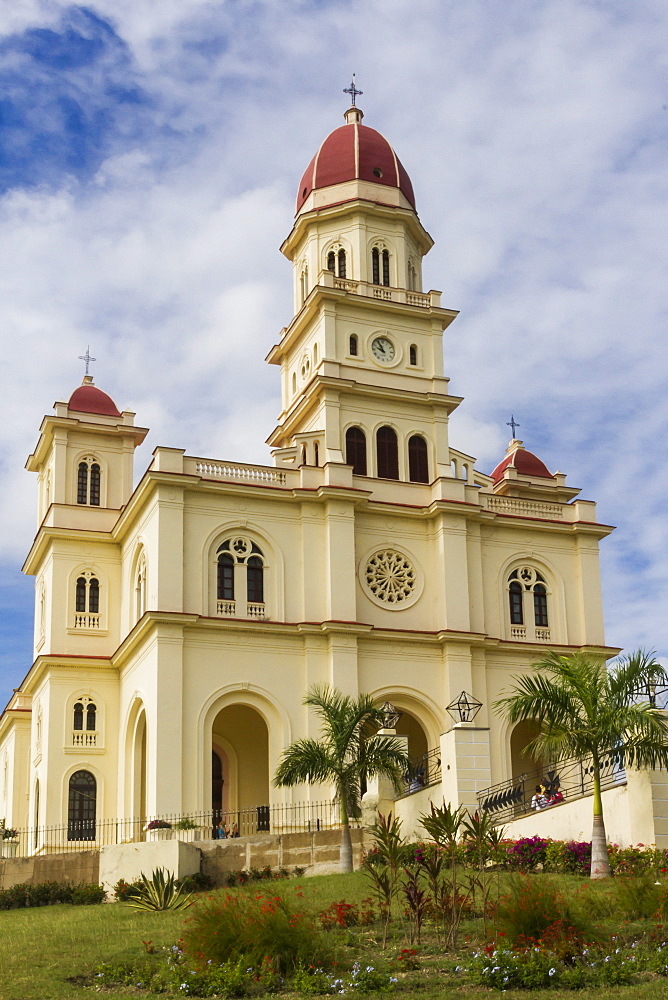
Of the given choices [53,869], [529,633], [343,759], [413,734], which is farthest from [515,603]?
[53,869]

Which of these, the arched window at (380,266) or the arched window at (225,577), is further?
the arched window at (380,266)

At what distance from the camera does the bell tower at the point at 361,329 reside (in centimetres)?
4209

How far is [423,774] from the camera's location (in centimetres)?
3444

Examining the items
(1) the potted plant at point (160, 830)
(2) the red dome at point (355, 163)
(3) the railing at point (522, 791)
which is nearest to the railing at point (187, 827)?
(1) the potted plant at point (160, 830)

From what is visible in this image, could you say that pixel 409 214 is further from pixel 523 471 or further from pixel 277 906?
pixel 277 906

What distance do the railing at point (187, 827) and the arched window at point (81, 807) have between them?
31 millimetres

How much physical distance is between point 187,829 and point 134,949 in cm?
1467

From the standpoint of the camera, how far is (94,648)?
41.2m

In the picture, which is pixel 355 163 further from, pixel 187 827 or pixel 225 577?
pixel 187 827

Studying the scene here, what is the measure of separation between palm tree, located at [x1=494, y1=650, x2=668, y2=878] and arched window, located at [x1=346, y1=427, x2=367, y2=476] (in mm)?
17830

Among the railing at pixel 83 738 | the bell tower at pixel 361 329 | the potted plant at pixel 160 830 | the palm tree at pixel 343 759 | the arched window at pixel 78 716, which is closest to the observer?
the palm tree at pixel 343 759

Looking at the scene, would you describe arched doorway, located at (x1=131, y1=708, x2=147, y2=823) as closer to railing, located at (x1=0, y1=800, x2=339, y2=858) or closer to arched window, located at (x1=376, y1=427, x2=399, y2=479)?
railing, located at (x1=0, y1=800, x2=339, y2=858)

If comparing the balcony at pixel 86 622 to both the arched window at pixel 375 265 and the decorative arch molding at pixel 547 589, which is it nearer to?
the decorative arch molding at pixel 547 589

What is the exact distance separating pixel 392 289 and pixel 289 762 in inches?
801
